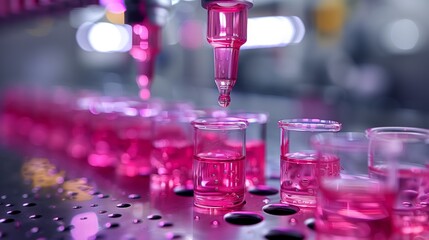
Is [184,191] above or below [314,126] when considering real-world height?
below

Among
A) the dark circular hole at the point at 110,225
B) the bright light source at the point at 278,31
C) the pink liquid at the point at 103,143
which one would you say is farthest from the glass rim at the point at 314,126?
the bright light source at the point at 278,31

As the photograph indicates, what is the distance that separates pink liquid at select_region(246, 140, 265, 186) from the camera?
1.17m

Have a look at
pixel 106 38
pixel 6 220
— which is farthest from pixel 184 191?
pixel 106 38

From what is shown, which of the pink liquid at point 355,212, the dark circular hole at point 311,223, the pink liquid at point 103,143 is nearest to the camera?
the pink liquid at point 355,212

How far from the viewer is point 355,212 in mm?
747

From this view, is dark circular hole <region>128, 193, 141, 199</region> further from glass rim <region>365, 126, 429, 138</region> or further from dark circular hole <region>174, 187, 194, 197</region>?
glass rim <region>365, 126, 429, 138</region>

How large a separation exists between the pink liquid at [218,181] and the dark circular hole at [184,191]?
12 cm

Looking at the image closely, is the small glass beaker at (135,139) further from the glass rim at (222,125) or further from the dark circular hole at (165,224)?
the dark circular hole at (165,224)

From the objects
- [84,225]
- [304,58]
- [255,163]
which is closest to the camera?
[84,225]

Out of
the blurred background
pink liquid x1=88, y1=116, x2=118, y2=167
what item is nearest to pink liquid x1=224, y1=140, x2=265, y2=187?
pink liquid x1=88, y1=116, x2=118, y2=167

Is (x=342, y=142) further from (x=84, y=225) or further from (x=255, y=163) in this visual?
(x=84, y=225)

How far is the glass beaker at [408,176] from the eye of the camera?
2.55ft

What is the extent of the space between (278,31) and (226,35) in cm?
383

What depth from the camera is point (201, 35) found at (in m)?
3.96
